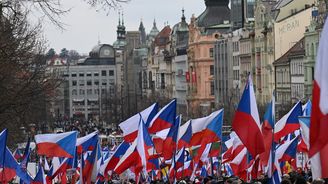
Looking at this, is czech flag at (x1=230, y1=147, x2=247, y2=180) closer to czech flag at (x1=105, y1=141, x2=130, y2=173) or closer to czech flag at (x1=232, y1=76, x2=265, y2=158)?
czech flag at (x1=105, y1=141, x2=130, y2=173)

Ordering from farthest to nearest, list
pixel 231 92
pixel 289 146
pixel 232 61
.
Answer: pixel 232 61
pixel 231 92
pixel 289 146

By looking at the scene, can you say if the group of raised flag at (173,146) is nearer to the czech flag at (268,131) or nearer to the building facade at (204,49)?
the czech flag at (268,131)

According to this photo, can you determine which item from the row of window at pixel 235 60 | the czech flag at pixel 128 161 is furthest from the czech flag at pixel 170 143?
the row of window at pixel 235 60

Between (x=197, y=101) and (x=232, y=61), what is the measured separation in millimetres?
18698

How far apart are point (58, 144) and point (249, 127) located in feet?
28.9

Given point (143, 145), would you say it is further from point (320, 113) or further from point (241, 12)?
point (241, 12)

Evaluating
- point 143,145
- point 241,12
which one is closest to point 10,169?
point 143,145

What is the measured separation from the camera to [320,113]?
35.4ft

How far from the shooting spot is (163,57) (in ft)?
598

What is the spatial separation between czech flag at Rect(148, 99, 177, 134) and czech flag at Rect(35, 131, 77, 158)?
5.13 ft

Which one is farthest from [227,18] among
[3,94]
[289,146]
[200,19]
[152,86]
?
[289,146]

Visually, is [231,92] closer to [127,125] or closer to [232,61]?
[232,61]

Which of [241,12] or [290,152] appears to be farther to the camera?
[241,12]

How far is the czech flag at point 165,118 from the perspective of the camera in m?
23.3
